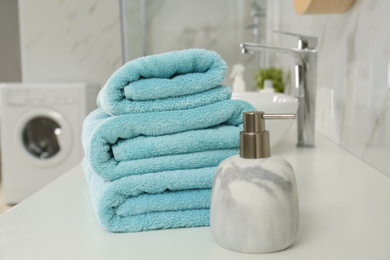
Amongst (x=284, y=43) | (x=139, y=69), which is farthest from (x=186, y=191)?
(x=284, y=43)

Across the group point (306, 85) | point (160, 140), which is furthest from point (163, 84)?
point (306, 85)

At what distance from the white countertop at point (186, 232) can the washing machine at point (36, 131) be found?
2273 millimetres

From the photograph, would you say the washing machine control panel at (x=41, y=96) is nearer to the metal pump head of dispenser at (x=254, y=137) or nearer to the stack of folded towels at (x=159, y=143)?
the stack of folded towels at (x=159, y=143)

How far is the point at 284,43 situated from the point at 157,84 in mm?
1795

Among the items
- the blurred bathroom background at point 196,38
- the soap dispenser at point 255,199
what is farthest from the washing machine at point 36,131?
the soap dispenser at point 255,199

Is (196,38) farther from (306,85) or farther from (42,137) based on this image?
(306,85)

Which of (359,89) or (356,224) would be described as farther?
(359,89)

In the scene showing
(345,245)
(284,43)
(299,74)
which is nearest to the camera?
(345,245)

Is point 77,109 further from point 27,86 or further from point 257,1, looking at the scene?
point 257,1

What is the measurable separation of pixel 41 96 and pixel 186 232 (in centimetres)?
264

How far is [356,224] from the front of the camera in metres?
0.56

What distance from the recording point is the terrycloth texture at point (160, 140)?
0.53 m

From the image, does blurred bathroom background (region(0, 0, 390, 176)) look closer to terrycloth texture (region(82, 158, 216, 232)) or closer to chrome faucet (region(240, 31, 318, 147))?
chrome faucet (region(240, 31, 318, 147))

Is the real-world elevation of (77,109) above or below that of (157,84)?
below
